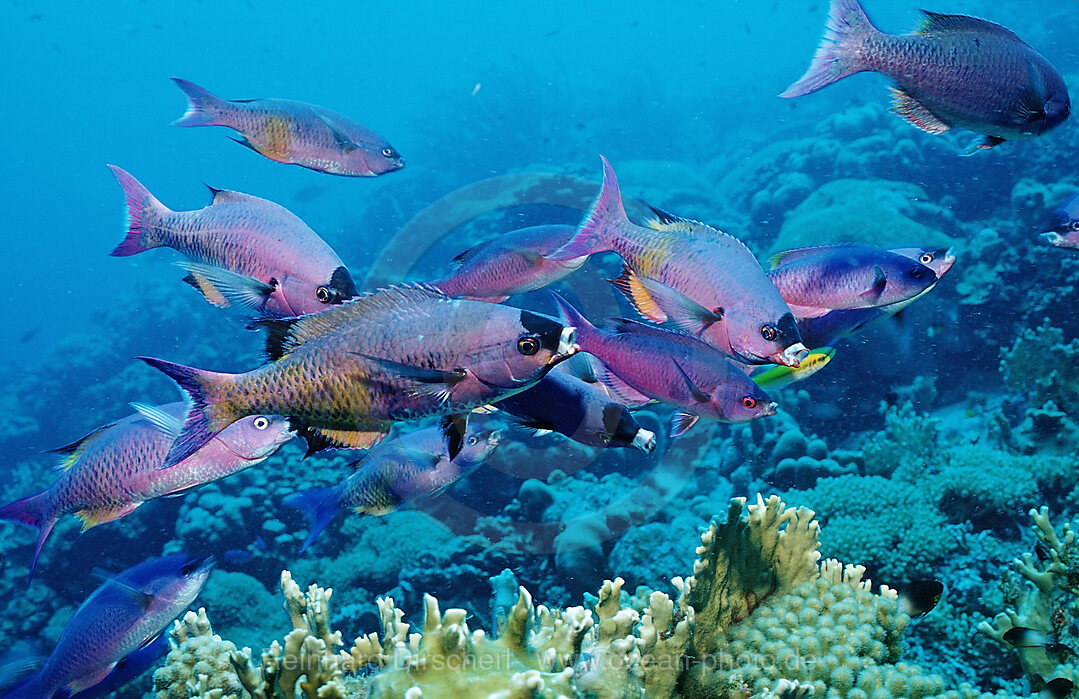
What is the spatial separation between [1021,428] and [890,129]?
446 inches

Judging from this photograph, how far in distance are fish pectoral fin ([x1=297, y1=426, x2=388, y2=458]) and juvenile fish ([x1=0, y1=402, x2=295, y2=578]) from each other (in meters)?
0.71

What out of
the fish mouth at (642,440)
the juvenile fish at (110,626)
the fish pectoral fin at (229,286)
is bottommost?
the juvenile fish at (110,626)

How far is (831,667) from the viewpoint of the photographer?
228cm

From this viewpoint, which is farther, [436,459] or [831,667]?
[436,459]

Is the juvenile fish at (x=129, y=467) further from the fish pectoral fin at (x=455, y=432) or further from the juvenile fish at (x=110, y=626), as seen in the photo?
the fish pectoral fin at (x=455, y=432)

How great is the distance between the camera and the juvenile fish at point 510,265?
8.51 ft

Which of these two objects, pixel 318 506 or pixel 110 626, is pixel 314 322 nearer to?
pixel 318 506

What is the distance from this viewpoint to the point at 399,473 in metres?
3.31

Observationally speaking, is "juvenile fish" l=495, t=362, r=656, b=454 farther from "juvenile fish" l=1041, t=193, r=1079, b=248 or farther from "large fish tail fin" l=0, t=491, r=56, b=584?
"juvenile fish" l=1041, t=193, r=1079, b=248

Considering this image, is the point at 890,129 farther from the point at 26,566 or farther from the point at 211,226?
the point at 26,566

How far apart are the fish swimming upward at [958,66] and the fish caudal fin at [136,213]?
3026 mm

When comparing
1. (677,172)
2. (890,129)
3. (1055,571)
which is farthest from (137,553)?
(890,129)

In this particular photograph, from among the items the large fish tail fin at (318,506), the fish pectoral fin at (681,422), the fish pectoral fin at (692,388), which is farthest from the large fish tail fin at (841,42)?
the large fish tail fin at (318,506)

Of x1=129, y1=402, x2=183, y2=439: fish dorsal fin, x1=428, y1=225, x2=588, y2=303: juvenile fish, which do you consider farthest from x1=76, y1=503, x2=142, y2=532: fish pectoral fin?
x1=428, y1=225, x2=588, y2=303: juvenile fish
